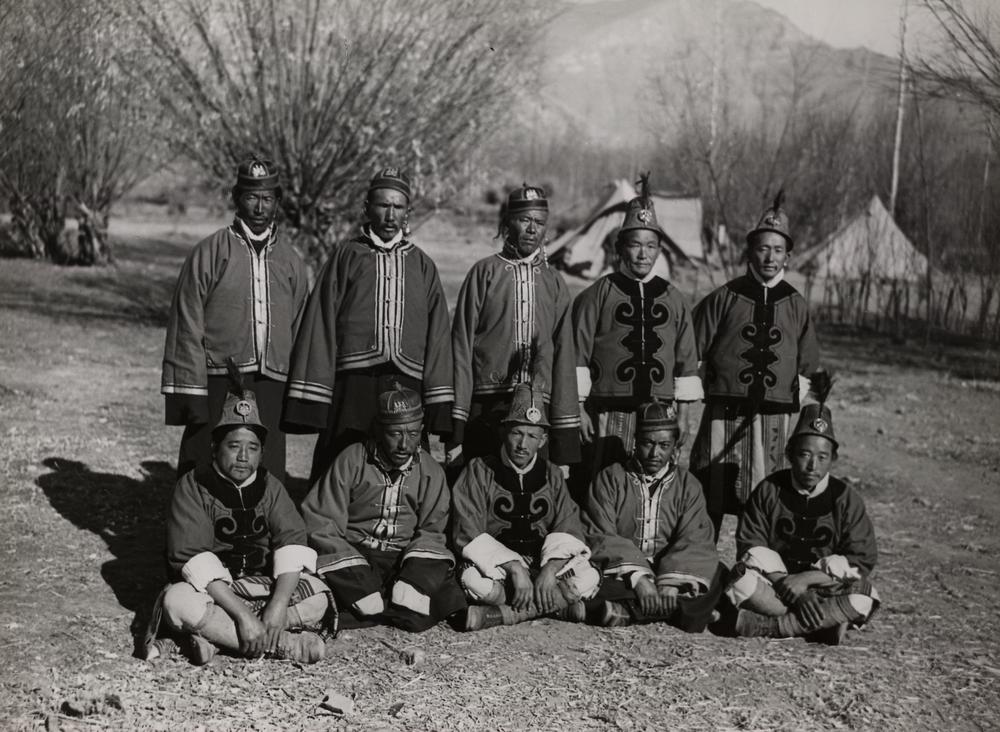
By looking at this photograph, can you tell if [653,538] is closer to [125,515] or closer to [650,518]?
[650,518]

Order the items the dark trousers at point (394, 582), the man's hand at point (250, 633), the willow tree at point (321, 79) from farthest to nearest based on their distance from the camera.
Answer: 1. the willow tree at point (321, 79)
2. the dark trousers at point (394, 582)
3. the man's hand at point (250, 633)

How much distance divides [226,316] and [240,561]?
105cm

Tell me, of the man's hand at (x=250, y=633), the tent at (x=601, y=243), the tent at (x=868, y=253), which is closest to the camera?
the man's hand at (x=250, y=633)

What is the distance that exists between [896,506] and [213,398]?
418cm

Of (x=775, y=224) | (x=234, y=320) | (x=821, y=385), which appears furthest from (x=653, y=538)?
(x=234, y=320)

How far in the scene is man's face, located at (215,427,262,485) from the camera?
389 centimetres

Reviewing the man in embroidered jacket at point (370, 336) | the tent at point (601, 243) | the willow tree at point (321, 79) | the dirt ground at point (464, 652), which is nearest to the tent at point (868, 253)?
the tent at point (601, 243)

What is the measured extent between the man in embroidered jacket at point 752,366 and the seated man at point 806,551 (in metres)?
0.36

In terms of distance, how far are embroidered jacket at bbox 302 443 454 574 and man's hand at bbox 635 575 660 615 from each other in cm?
76

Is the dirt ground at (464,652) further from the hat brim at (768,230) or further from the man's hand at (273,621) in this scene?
the hat brim at (768,230)

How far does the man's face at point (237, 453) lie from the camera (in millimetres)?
3887

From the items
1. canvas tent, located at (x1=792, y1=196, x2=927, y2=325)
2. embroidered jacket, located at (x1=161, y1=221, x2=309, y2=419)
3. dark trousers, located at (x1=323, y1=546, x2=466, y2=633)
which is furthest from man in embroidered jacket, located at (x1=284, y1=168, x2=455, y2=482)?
canvas tent, located at (x1=792, y1=196, x2=927, y2=325)

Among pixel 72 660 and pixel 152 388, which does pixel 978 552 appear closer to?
pixel 72 660

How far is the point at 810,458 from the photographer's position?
426 cm
